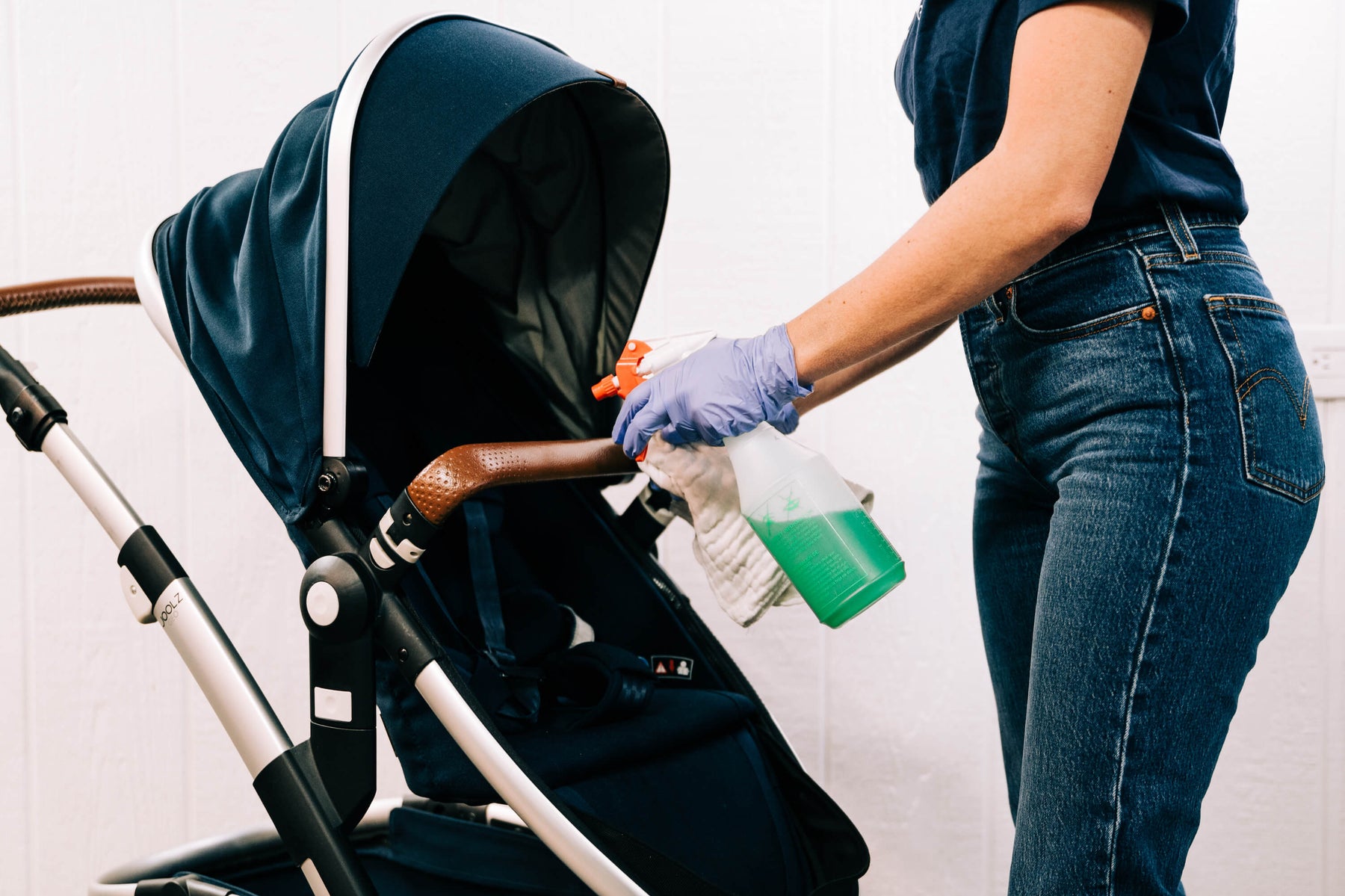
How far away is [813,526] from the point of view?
0.72 meters

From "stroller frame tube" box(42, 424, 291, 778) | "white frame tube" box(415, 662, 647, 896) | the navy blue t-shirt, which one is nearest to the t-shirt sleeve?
the navy blue t-shirt

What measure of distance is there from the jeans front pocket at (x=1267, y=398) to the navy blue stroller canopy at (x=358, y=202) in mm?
515

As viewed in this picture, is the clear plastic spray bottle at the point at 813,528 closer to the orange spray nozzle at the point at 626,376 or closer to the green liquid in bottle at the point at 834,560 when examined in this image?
the green liquid in bottle at the point at 834,560


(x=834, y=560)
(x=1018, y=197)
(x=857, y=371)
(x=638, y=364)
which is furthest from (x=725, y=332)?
(x=1018, y=197)

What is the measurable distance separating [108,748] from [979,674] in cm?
131

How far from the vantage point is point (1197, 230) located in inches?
24.9

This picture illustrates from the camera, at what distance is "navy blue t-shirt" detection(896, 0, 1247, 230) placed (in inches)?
24.5

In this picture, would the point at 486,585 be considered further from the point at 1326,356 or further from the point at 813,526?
the point at 1326,356

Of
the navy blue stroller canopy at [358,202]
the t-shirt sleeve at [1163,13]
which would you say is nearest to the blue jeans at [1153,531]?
the t-shirt sleeve at [1163,13]

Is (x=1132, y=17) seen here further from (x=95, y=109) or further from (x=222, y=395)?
(x=95, y=109)

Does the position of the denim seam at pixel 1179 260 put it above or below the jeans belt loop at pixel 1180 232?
below

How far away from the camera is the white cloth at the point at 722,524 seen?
0.77 m

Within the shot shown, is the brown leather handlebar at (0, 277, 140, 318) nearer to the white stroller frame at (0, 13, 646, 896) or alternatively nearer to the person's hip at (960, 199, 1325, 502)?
the white stroller frame at (0, 13, 646, 896)

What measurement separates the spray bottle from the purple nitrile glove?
35 mm
